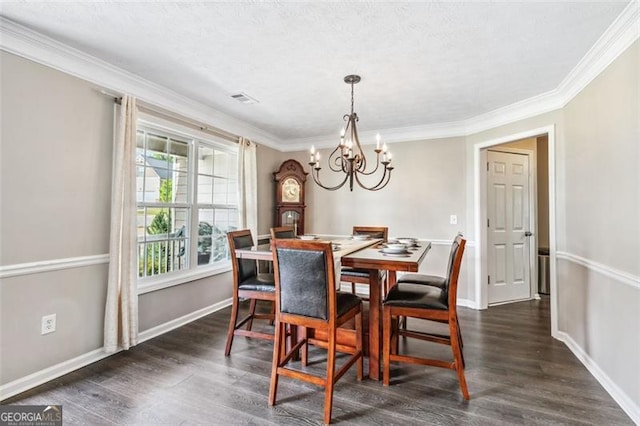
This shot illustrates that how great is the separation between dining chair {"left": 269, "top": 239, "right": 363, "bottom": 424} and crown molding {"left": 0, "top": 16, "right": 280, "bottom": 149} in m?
2.05

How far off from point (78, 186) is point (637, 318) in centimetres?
386

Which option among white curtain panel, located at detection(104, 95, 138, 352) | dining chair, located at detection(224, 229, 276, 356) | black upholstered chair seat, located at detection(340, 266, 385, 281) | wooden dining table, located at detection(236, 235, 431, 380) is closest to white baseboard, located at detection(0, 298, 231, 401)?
white curtain panel, located at detection(104, 95, 138, 352)

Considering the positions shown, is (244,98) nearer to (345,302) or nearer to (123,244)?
(123,244)

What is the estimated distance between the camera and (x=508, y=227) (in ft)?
13.5

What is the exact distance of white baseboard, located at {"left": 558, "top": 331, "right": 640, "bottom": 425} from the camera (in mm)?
1777

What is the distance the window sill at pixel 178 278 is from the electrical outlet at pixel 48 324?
25.9 inches

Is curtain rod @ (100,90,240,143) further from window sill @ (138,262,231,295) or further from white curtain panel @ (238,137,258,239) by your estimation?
window sill @ (138,262,231,295)

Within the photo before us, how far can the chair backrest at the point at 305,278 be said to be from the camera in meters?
1.82

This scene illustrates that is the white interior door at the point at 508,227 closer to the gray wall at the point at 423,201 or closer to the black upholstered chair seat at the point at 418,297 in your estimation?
the gray wall at the point at 423,201

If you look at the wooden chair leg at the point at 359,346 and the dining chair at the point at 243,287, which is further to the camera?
the dining chair at the point at 243,287

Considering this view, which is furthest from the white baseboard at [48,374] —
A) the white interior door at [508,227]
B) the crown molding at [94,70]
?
the white interior door at [508,227]

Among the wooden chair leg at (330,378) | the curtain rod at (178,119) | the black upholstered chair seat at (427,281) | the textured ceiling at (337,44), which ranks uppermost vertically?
the textured ceiling at (337,44)

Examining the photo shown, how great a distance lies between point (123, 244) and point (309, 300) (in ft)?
5.70

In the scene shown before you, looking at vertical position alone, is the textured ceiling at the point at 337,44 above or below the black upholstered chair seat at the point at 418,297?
above
